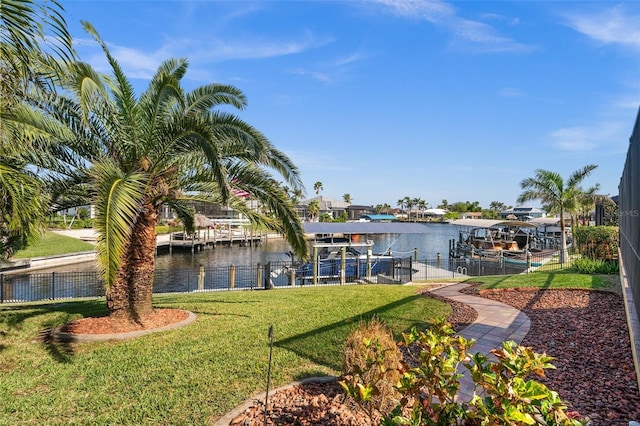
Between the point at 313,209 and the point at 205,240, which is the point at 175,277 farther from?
the point at 313,209

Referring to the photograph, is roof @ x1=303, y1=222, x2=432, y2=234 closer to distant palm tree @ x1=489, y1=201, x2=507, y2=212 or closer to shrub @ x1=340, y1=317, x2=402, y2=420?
shrub @ x1=340, y1=317, x2=402, y2=420

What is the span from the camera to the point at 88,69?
682 centimetres

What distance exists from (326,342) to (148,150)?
15.8 ft

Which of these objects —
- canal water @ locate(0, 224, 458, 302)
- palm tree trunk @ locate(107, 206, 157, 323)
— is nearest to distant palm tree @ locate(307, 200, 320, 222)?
canal water @ locate(0, 224, 458, 302)

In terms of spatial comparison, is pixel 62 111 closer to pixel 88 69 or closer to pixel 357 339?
pixel 88 69

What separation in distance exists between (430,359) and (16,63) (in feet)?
16.2

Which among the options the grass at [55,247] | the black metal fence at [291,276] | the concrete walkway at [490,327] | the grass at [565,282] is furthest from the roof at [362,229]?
the grass at [55,247]

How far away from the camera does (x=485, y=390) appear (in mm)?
2582

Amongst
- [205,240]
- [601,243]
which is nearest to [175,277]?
[205,240]

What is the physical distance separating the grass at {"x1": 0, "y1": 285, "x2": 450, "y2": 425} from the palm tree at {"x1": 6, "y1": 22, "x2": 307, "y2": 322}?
4.48 ft

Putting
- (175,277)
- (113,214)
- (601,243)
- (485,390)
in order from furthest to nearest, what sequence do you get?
(175,277)
(601,243)
(113,214)
(485,390)

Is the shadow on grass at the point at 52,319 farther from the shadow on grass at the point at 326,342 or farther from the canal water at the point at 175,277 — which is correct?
the canal water at the point at 175,277

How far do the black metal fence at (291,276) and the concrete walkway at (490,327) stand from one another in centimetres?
642

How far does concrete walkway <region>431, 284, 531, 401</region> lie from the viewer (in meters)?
5.48
